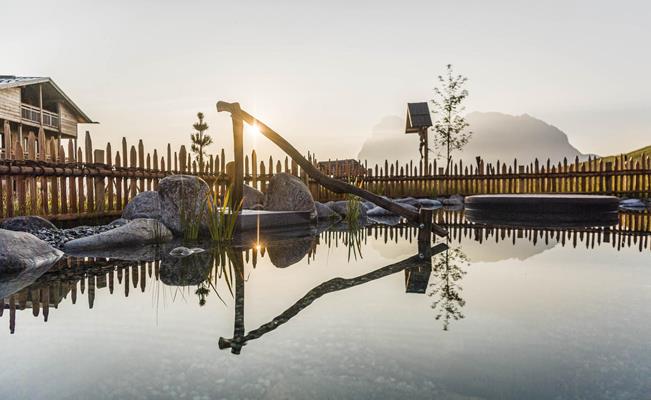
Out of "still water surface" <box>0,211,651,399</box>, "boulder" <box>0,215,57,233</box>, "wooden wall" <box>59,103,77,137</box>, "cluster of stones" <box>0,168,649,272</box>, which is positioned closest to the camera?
"still water surface" <box>0,211,651,399</box>

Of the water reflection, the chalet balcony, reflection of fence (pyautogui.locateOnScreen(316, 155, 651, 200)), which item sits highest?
the chalet balcony

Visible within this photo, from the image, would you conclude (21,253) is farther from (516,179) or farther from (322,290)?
(516,179)

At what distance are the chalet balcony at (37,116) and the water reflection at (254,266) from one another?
1112 inches

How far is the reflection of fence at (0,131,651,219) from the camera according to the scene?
712 cm

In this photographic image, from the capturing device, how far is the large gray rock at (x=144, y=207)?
7.36 m

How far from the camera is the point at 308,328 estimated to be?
2262 millimetres

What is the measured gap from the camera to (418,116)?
20609 millimetres

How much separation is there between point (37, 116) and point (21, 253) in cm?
2986

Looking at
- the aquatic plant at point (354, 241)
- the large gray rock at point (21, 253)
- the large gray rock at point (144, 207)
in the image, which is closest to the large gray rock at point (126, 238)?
the large gray rock at point (21, 253)

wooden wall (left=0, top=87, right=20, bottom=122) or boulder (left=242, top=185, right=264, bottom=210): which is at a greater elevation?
wooden wall (left=0, top=87, right=20, bottom=122)

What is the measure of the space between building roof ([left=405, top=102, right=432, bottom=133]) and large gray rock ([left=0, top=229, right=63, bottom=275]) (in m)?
18.0

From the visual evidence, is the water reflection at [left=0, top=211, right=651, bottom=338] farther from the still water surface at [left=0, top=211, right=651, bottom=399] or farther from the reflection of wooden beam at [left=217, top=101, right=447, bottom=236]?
the reflection of wooden beam at [left=217, top=101, right=447, bottom=236]

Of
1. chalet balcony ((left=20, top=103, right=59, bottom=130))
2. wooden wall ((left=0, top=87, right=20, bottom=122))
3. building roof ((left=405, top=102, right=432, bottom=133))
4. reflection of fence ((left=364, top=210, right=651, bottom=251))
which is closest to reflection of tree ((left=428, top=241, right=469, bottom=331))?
reflection of fence ((left=364, top=210, right=651, bottom=251))

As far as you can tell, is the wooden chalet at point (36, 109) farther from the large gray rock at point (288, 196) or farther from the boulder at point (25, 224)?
the boulder at point (25, 224)
